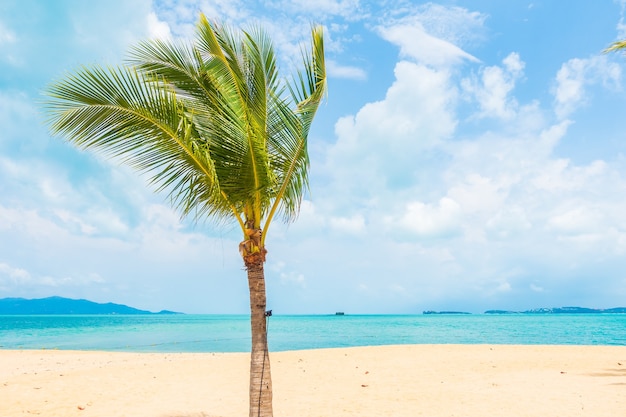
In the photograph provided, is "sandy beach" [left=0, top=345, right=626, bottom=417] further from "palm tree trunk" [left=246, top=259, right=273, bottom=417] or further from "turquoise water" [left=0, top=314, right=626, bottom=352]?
"turquoise water" [left=0, top=314, right=626, bottom=352]

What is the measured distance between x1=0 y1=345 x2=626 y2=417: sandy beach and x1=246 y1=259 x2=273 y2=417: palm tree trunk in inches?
98.1

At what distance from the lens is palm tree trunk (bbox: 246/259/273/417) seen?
6.38 meters

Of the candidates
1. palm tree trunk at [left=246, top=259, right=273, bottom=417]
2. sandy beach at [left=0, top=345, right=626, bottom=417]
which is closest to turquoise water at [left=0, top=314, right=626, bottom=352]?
sandy beach at [left=0, top=345, right=626, bottom=417]

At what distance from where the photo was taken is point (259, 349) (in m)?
6.45

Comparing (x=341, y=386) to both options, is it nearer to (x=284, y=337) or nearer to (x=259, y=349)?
(x=259, y=349)

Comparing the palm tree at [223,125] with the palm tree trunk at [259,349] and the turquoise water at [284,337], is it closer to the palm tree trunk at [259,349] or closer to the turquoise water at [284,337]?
the palm tree trunk at [259,349]

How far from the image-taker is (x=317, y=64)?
6.99 m

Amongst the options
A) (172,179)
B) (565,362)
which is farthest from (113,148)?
(565,362)

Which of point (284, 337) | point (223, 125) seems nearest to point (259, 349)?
point (223, 125)

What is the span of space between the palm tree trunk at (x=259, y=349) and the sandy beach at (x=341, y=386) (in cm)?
249

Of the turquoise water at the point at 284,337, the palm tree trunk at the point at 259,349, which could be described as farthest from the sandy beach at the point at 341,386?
the turquoise water at the point at 284,337

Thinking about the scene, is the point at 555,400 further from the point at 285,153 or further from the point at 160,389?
the point at 160,389

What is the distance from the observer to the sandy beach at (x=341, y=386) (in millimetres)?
8883

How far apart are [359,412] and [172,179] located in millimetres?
5283
